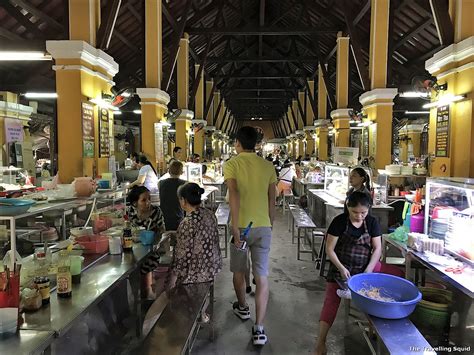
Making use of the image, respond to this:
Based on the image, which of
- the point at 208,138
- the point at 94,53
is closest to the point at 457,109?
the point at 94,53

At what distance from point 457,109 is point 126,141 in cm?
2446

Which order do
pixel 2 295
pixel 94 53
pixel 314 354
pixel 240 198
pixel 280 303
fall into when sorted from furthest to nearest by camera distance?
pixel 94 53 → pixel 280 303 → pixel 240 198 → pixel 314 354 → pixel 2 295

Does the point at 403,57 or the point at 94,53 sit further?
the point at 403,57

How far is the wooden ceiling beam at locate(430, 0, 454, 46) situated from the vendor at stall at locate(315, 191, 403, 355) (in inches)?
154

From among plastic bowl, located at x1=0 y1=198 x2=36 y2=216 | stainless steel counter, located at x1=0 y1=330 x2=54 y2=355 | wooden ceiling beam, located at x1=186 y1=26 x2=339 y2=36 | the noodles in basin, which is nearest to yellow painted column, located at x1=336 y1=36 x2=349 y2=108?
wooden ceiling beam, located at x1=186 y1=26 x2=339 y2=36

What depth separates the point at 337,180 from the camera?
852 cm

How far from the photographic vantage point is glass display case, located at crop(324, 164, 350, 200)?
7781mm

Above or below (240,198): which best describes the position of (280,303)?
below

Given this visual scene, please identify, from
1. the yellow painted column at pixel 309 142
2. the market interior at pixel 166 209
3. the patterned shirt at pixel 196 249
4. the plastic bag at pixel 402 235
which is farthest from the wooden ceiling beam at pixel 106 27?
the yellow painted column at pixel 309 142

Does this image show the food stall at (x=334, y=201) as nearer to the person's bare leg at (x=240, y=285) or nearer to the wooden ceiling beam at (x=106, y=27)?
the person's bare leg at (x=240, y=285)

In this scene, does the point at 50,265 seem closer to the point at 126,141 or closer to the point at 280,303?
the point at 280,303

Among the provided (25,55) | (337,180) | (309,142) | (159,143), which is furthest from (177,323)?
(309,142)

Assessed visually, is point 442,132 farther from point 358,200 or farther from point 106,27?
point 106,27

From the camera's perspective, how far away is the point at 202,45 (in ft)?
62.6
